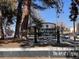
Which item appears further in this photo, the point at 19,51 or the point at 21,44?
the point at 21,44

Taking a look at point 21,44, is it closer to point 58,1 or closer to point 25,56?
point 25,56

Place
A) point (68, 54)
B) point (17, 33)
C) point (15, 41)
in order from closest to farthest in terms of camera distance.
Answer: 1. point (68, 54)
2. point (15, 41)
3. point (17, 33)

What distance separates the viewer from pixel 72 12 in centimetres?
1888

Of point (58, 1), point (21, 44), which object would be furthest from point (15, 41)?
point (58, 1)

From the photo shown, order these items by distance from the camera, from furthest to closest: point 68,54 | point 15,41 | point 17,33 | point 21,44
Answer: point 17,33
point 15,41
point 21,44
point 68,54

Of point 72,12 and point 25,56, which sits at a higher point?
point 72,12

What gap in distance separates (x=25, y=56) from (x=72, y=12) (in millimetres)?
5461

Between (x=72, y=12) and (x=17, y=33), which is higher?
(x=72, y=12)

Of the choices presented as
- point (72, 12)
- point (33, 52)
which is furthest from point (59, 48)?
point (72, 12)

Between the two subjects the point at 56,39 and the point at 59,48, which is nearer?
the point at 59,48

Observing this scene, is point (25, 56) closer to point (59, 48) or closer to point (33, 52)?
point (33, 52)

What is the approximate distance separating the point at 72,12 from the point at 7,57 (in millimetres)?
6041

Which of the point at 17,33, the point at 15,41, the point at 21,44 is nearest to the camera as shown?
the point at 21,44

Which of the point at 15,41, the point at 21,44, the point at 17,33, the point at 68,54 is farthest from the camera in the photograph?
the point at 17,33
